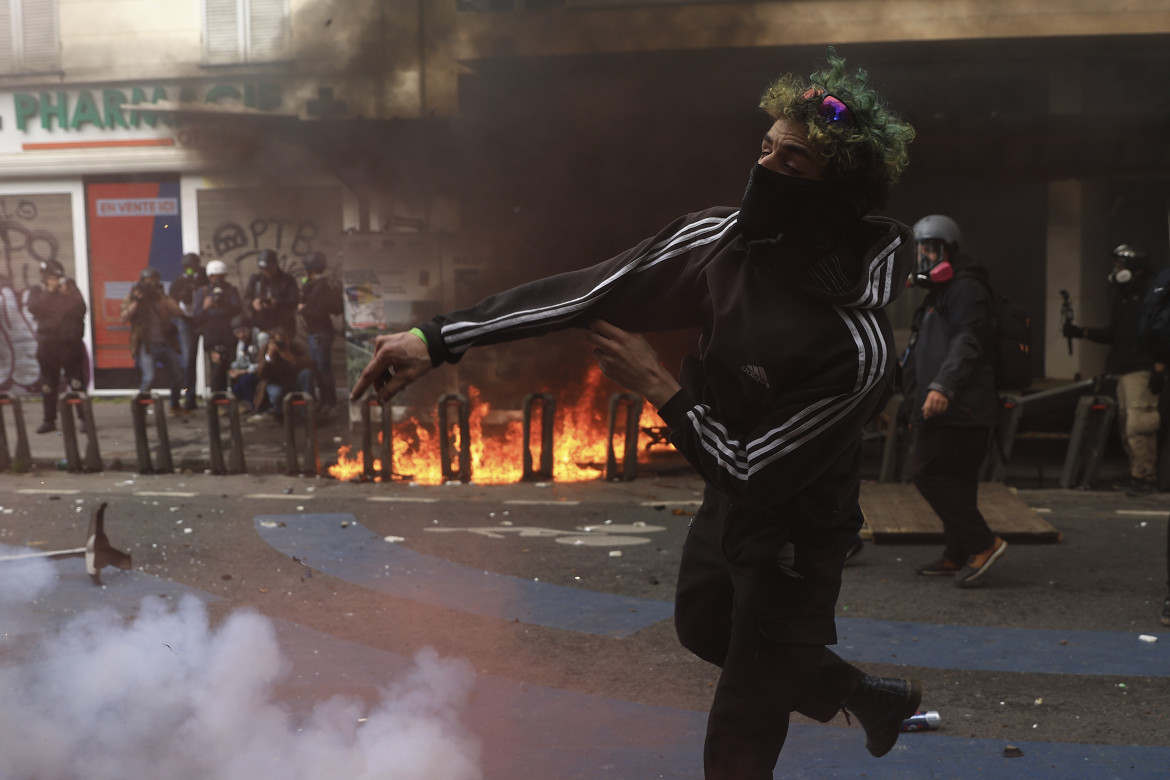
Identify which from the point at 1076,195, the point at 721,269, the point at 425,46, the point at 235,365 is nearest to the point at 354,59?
the point at 425,46

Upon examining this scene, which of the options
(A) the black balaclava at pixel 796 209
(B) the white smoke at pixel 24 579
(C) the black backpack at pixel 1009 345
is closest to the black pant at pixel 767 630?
(A) the black balaclava at pixel 796 209

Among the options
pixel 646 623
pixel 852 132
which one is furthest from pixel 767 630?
pixel 646 623

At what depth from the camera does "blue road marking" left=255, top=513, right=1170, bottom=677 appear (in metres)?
4.35

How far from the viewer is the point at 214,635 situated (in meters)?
4.42

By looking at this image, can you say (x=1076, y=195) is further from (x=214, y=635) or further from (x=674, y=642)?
(x=214, y=635)

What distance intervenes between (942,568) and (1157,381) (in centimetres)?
342

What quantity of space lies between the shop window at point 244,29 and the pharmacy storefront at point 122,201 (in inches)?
21.3

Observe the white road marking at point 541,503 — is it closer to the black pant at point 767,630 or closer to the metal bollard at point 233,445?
the metal bollard at point 233,445

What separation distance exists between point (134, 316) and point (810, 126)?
12.8 m

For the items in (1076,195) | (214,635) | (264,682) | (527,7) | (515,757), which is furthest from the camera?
(527,7)

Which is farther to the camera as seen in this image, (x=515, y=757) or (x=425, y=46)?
(x=425, y=46)

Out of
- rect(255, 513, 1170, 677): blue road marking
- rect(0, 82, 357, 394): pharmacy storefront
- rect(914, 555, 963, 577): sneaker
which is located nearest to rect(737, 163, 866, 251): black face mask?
rect(255, 513, 1170, 677): blue road marking

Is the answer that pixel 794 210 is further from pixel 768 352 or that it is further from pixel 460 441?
pixel 460 441

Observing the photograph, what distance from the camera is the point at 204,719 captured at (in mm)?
3416
